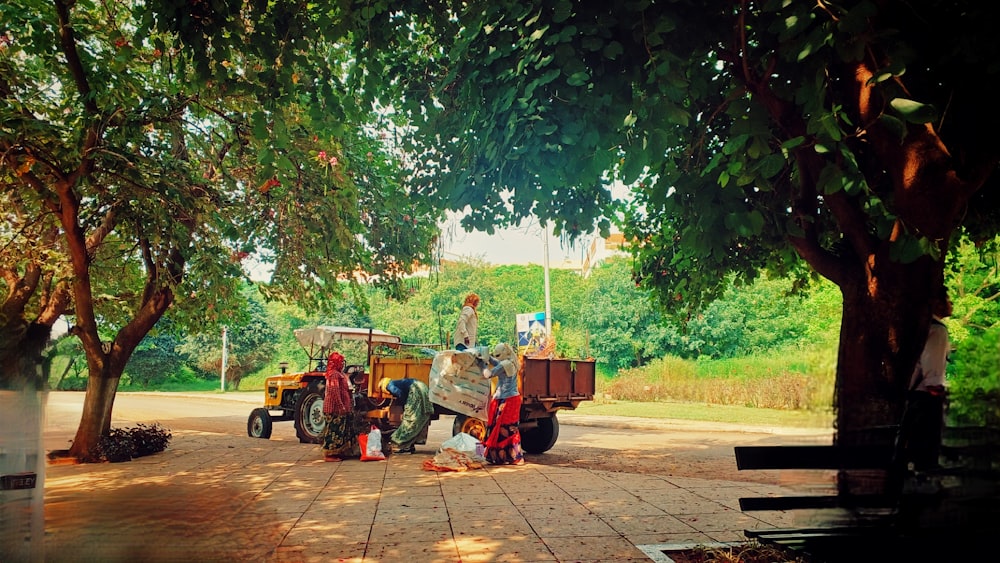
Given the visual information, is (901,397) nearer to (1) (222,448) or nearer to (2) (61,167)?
(2) (61,167)

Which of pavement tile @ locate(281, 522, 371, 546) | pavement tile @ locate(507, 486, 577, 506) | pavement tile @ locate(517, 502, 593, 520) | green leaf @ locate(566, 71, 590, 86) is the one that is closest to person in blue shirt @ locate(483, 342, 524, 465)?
pavement tile @ locate(507, 486, 577, 506)

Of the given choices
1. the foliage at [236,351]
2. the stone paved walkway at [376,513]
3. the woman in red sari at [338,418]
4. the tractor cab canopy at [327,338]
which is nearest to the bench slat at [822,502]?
the stone paved walkway at [376,513]

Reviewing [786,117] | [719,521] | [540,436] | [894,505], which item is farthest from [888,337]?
[540,436]

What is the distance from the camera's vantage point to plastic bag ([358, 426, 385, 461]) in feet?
37.6

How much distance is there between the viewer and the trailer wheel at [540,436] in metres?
12.4

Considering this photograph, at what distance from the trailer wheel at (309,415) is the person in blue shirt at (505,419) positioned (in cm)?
543

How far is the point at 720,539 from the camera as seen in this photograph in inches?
223

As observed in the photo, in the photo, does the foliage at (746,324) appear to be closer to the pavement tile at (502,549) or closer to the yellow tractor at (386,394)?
the yellow tractor at (386,394)

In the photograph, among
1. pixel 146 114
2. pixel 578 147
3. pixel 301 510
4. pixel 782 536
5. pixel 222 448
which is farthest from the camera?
pixel 222 448

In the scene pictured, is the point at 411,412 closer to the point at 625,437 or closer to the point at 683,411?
the point at 625,437

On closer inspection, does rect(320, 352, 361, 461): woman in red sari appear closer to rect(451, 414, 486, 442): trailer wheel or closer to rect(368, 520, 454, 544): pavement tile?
rect(451, 414, 486, 442): trailer wheel

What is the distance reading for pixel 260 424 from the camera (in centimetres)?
1631

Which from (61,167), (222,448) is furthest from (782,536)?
(222,448)

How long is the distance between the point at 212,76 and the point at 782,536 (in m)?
5.13
